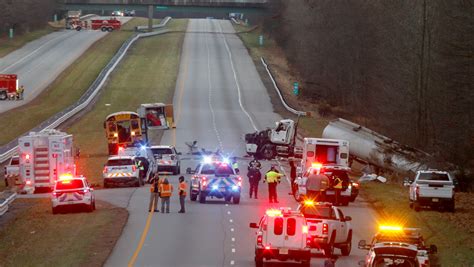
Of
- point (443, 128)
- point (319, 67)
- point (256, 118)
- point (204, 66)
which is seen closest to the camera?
point (443, 128)

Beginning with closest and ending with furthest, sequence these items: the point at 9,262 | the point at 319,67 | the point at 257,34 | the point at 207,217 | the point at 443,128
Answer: the point at 9,262
the point at 207,217
the point at 443,128
the point at 319,67
the point at 257,34

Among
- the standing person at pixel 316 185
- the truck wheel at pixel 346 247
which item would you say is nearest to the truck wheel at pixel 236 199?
the standing person at pixel 316 185

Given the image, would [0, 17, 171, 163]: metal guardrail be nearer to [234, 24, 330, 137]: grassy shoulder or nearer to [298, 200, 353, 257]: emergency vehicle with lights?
[234, 24, 330, 137]: grassy shoulder

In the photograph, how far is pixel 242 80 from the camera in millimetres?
119438

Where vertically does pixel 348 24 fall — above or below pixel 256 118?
above

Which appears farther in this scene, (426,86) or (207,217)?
(426,86)

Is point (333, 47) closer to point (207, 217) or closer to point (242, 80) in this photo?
point (242, 80)

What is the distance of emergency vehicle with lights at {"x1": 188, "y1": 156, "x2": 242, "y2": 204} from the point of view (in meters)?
45.6

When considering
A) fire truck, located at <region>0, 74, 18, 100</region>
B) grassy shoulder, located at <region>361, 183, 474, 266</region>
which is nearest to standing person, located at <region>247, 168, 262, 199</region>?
grassy shoulder, located at <region>361, 183, 474, 266</region>

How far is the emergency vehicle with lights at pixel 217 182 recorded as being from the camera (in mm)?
45594

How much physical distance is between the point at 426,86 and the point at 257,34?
115 m

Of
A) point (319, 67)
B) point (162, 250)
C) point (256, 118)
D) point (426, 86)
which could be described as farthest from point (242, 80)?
point (162, 250)

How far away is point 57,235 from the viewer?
37.9m

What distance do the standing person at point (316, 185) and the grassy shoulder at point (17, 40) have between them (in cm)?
9746
